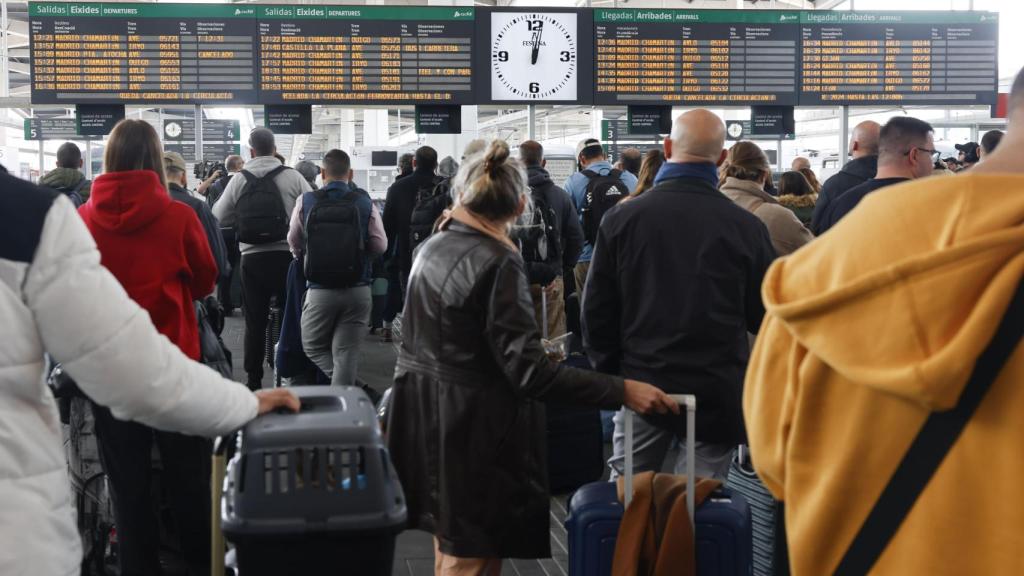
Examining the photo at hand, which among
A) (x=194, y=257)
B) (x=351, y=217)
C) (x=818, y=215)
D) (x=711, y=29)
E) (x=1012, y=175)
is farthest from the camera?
(x=711, y=29)

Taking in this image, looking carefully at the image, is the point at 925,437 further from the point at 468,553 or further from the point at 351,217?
the point at 351,217

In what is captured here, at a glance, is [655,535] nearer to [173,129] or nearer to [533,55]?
[533,55]

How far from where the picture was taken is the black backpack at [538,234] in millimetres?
6340

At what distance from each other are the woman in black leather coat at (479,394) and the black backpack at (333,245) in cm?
311

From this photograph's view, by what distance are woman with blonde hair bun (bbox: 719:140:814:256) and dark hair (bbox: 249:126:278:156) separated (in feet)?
10.1

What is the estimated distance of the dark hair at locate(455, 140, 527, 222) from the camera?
120 inches

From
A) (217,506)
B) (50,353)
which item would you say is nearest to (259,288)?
(217,506)

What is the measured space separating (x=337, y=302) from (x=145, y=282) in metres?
2.60

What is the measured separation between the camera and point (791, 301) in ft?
4.51

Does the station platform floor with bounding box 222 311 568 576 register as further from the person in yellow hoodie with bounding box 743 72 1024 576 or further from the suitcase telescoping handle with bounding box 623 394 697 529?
the person in yellow hoodie with bounding box 743 72 1024 576

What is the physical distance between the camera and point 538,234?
6.36 m

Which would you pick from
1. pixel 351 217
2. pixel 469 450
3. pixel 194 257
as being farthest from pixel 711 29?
pixel 469 450

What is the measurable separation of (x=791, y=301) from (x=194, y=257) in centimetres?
280

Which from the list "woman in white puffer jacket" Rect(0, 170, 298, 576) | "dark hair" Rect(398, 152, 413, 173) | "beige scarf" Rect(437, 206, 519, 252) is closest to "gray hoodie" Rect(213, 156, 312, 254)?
"dark hair" Rect(398, 152, 413, 173)
